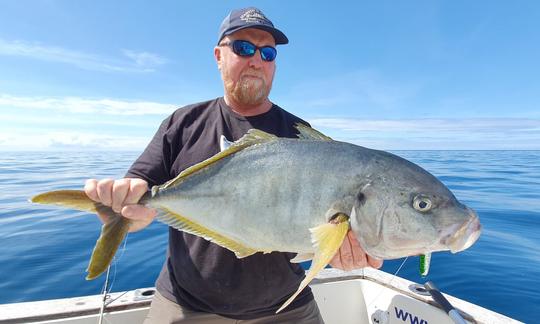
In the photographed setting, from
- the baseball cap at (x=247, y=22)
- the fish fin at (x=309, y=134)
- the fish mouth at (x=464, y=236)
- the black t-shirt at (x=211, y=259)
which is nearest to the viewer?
the fish mouth at (x=464, y=236)

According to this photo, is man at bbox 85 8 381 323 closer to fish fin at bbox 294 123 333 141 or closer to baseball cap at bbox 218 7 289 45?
baseball cap at bbox 218 7 289 45

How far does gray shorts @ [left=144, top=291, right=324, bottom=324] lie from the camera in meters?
3.11

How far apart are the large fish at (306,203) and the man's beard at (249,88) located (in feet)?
3.45

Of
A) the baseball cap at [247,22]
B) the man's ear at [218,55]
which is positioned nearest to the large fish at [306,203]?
the baseball cap at [247,22]

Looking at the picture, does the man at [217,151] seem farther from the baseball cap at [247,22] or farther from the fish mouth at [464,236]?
the fish mouth at [464,236]

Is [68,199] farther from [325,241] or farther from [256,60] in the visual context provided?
[256,60]

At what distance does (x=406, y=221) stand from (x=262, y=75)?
1987 millimetres

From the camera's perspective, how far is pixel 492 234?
33.0 ft

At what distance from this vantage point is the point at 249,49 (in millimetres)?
3318

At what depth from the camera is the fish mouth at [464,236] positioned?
1.88 m

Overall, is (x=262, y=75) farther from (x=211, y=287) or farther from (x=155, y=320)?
(x=155, y=320)

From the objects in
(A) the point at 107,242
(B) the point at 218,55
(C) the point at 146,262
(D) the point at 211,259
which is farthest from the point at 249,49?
(C) the point at 146,262

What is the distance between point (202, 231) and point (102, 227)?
2.16ft

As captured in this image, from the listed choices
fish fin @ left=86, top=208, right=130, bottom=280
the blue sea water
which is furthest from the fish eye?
the blue sea water
